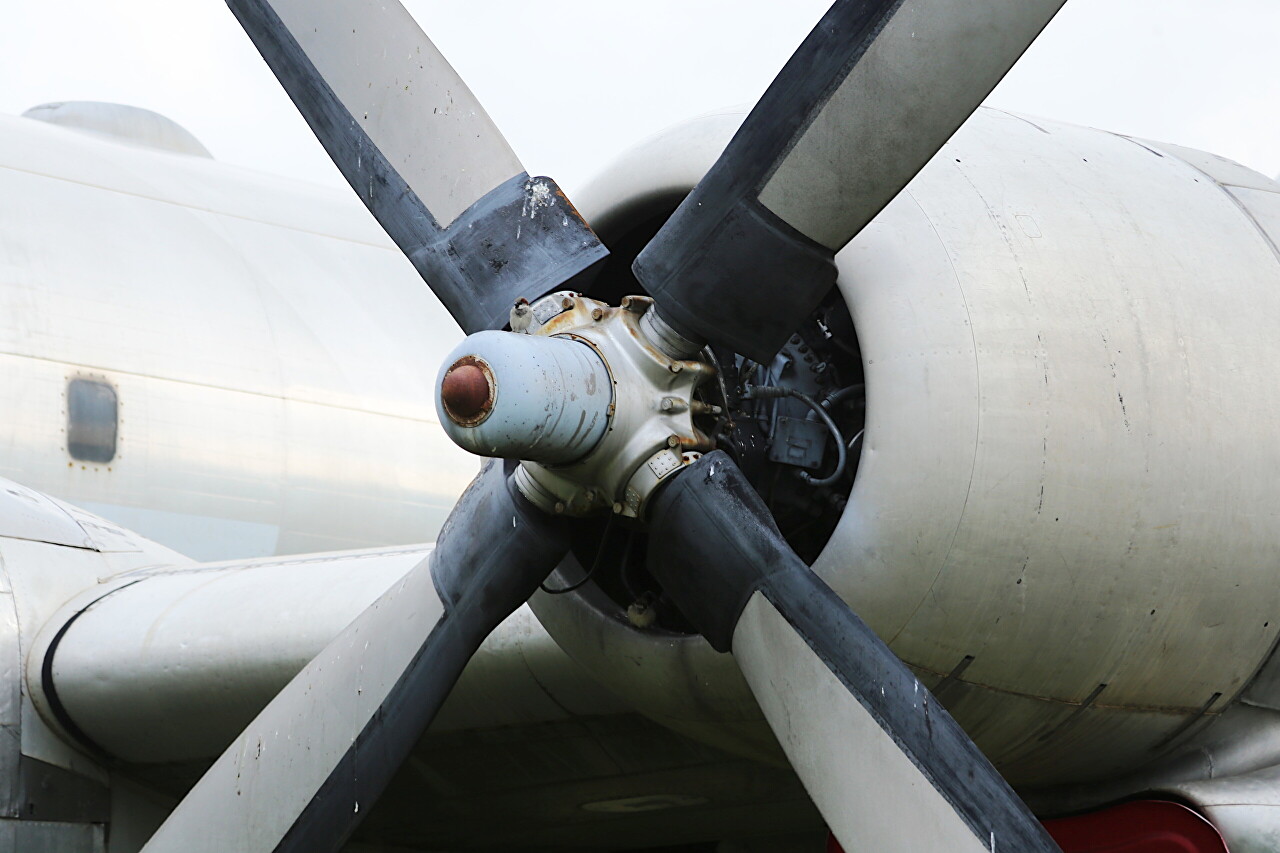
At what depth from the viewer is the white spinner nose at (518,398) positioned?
3064 millimetres

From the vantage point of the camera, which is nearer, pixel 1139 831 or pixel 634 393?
pixel 634 393

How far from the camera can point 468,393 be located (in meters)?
3.06

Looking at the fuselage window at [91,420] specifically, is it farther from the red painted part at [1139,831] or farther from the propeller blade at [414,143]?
the red painted part at [1139,831]

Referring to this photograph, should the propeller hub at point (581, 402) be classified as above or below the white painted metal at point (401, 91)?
below

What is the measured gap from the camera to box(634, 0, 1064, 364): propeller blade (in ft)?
9.60

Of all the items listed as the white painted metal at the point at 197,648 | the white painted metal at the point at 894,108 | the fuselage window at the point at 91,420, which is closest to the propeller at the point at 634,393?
the white painted metal at the point at 894,108

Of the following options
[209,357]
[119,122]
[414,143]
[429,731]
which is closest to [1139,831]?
[429,731]

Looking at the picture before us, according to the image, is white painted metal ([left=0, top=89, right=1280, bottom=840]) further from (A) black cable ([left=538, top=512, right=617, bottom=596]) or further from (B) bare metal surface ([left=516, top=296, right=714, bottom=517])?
(B) bare metal surface ([left=516, top=296, right=714, bottom=517])

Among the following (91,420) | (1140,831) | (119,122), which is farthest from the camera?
(119,122)

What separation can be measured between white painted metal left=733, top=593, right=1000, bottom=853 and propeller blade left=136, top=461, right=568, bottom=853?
0.58 meters

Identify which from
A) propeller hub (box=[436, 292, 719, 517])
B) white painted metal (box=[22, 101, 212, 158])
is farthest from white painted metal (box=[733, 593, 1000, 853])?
white painted metal (box=[22, 101, 212, 158])

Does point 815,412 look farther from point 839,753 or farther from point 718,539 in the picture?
point 839,753

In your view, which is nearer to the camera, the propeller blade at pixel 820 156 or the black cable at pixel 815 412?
the propeller blade at pixel 820 156

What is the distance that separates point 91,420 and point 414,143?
150 inches
